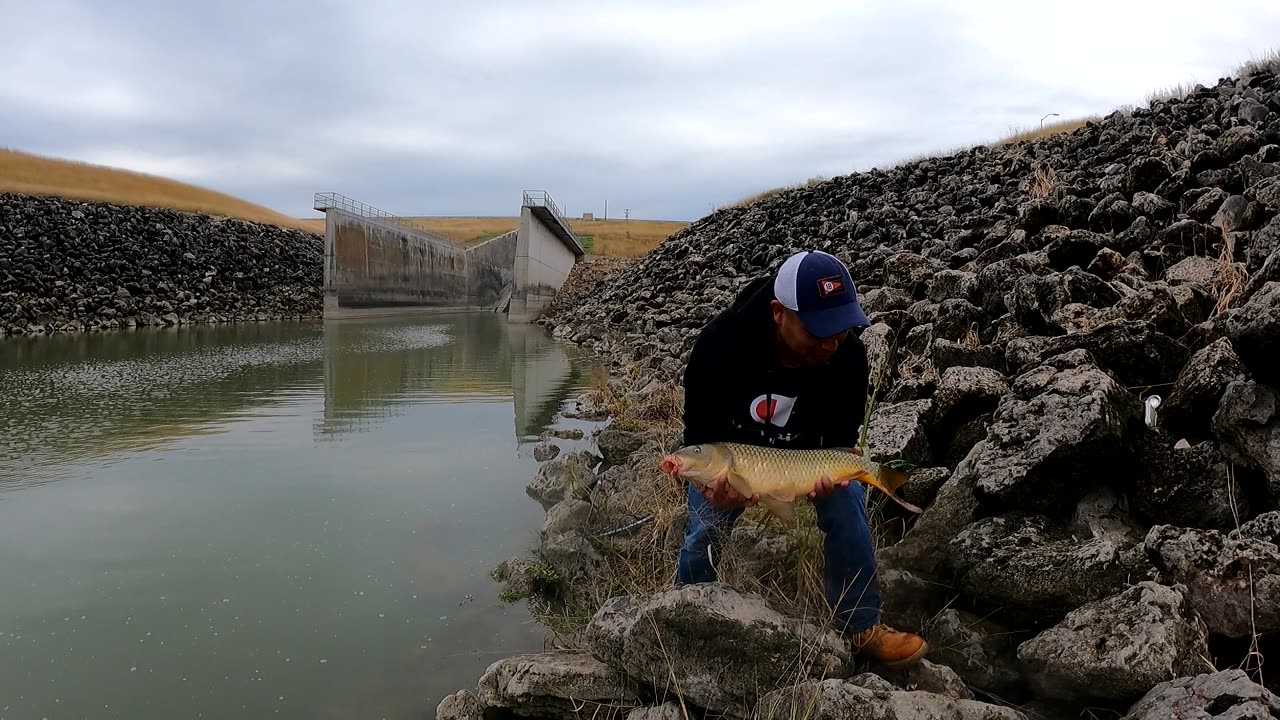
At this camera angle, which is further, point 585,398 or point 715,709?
point 585,398

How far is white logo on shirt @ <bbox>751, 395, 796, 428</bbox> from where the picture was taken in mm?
3480

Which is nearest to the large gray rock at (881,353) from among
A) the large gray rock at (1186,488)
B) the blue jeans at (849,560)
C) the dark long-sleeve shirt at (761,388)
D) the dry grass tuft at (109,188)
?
the large gray rock at (1186,488)

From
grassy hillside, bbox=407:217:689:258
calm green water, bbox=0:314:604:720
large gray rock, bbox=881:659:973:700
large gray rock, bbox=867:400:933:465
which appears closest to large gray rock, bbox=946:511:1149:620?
large gray rock, bbox=881:659:973:700

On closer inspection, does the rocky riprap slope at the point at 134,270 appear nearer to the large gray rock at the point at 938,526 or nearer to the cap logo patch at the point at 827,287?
the large gray rock at the point at 938,526

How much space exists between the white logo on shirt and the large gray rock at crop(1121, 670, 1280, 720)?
163 centimetres

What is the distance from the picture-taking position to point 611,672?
3.52 meters

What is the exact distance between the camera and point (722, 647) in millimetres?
3172

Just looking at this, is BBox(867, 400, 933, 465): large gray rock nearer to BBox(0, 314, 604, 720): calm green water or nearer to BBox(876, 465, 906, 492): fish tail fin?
BBox(876, 465, 906, 492): fish tail fin

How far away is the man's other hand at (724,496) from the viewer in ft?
10.6

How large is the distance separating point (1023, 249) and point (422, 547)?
7023 mm

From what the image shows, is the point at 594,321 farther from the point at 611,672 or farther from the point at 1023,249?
the point at 611,672

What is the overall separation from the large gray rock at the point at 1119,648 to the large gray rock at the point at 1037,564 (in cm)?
20

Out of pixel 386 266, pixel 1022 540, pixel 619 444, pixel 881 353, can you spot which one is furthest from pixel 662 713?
pixel 386 266

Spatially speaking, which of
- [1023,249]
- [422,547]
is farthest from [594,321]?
[422,547]
